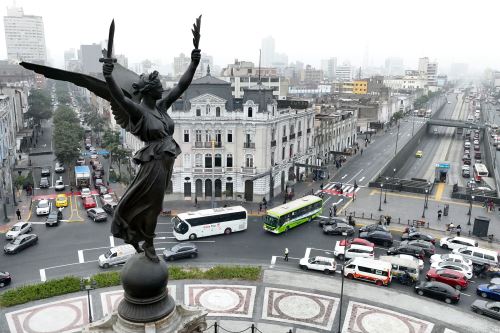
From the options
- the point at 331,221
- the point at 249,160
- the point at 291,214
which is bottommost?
the point at 331,221

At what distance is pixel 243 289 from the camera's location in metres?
29.5

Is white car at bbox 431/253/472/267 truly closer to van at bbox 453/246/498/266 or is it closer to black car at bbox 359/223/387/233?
van at bbox 453/246/498/266

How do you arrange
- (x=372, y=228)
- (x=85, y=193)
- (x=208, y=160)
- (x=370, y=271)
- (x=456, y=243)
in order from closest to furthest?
(x=370, y=271) → (x=456, y=243) → (x=372, y=228) → (x=85, y=193) → (x=208, y=160)

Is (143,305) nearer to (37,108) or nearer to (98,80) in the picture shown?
(98,80)

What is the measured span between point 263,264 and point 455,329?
14140mm

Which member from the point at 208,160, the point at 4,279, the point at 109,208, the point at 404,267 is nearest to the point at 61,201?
the point at 109,208

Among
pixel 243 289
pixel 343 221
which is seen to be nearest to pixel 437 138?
pixel 343 221

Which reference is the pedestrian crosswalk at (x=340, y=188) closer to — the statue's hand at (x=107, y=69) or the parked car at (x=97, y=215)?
the parked car at (x=97, y=215)

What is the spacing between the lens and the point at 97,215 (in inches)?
1724

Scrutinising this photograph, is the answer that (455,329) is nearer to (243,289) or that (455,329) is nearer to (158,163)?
(243,289)

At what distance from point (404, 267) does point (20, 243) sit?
3100cm

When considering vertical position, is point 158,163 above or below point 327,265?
above

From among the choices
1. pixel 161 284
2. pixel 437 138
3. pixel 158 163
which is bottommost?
pixel 437 138

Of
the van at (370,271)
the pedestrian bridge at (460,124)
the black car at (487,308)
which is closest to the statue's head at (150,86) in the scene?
the van at (370,271)
